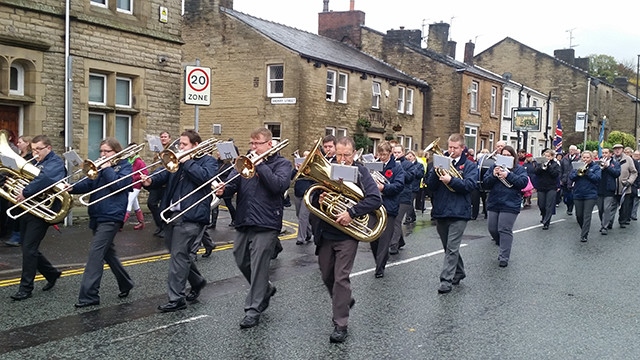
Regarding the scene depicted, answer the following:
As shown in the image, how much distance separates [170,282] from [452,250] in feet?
12.1

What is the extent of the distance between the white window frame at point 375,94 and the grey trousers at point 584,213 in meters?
18.0

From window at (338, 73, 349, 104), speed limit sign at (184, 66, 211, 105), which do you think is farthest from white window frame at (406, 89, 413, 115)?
speed limit sign at (184, 66, 211, 105)

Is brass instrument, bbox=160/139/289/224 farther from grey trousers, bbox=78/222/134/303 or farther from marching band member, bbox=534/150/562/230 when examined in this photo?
marching band member, bbox=534/150/562/230

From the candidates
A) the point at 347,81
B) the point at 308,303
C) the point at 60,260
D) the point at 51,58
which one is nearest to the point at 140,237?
the point at 60,260

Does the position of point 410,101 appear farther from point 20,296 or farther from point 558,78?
point 20,296

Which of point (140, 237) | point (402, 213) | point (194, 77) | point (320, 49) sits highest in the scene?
point (320, 49)

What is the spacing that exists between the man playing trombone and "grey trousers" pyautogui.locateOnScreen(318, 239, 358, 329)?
58.9 inches

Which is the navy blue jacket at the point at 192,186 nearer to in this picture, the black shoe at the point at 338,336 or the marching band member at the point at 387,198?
the black shoe at the point at 338,336

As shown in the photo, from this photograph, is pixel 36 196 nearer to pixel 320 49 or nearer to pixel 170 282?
pixel 170 282

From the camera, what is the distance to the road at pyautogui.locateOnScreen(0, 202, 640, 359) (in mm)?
5777

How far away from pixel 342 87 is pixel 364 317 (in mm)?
23057

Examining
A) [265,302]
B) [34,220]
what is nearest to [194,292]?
[265,302]

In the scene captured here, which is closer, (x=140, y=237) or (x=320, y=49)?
(x=140, y=237)

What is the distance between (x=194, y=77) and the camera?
509 inches
